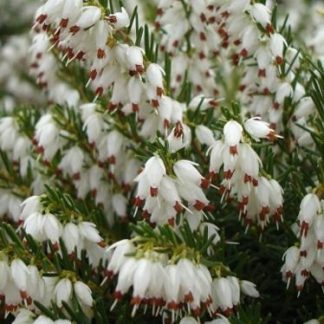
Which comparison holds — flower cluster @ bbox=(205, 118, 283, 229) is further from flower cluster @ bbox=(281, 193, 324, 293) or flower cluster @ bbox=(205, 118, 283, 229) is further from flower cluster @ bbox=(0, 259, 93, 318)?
flower cluster @ bbox=(0, 259, 93, 318)

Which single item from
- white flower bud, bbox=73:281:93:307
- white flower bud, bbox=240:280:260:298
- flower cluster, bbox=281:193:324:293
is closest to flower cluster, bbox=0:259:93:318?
white flower bud, bbox=73:281:93:307

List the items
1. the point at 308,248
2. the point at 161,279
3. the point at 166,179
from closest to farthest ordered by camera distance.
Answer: the point at 161,279 → the point at 166,179 → the point at 308,248

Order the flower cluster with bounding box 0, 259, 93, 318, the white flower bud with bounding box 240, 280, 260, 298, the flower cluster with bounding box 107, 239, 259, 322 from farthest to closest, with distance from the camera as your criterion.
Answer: the white flower bud with bounding box 240, 280, 260, 298, the flower cluster with bounding box 0, 259, 93, 318, the flower cluster with bounding box 107, 239, 259, 322

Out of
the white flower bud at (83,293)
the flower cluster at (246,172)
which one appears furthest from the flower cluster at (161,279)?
the flower cluster at (246,172)

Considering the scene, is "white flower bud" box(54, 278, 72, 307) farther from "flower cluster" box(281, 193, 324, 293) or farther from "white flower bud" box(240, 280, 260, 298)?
"flower cluster" box(281, 193, 324, 293)

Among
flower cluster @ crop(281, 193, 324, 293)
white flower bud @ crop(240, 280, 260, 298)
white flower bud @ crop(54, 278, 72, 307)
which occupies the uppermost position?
flower cluster @ crop(281, 193, 324, 293)

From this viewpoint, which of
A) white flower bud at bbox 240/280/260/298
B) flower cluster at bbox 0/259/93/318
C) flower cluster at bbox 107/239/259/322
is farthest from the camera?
white flower bud at bbox 240/280/260/298

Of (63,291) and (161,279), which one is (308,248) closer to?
(161,279)

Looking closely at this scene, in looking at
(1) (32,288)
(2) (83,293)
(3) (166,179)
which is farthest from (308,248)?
(1) (32,288)

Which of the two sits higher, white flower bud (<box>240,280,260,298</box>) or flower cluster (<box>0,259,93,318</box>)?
white flower bud (<box>240,280,260,298</box>)

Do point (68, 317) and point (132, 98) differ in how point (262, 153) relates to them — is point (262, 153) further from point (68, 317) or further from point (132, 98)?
point (68, 317)

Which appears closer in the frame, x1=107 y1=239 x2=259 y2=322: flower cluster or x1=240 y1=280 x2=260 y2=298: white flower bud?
x1=107 y1=239 x2=259 y2=322: flower cluster

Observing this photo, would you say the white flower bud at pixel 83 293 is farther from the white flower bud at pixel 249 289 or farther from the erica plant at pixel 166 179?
the white flower bud at pixel 249 289
